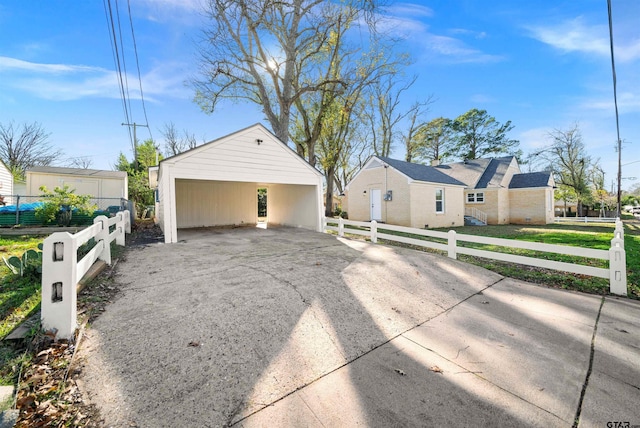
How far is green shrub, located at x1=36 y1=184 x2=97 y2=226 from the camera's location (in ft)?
30.3

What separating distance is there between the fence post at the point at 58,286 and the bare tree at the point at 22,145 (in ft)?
122

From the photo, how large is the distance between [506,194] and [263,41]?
21908mm

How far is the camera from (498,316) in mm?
3803

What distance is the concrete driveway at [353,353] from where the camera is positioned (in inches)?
77.5

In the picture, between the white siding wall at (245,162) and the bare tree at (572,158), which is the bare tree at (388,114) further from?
the bare tree at (572,158)

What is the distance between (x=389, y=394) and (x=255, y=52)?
1824 cm

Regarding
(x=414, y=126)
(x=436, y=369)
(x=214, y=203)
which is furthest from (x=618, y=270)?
(x=414, y=126)

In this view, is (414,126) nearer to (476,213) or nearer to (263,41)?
(476,213)

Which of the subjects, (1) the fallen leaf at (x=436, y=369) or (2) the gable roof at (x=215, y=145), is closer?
(1) the fallen leaf at (x=436, y=369)

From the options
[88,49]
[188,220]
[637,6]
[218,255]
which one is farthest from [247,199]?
[637,6]

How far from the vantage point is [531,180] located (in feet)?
70.0

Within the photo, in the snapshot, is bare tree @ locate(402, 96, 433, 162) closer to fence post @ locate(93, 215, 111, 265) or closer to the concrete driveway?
the concrete driveway

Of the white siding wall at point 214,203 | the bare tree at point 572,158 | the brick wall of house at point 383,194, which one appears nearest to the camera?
the white siding wall at point 214,203

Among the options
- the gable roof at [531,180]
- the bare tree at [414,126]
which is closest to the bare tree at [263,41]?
the bare tree at [414,126]
